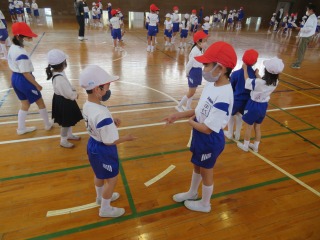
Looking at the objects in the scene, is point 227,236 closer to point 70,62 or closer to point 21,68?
point 21,68

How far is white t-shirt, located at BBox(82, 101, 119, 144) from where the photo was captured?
2020mm

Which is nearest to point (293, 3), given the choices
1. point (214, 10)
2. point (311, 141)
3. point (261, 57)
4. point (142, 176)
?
point (214, 10)

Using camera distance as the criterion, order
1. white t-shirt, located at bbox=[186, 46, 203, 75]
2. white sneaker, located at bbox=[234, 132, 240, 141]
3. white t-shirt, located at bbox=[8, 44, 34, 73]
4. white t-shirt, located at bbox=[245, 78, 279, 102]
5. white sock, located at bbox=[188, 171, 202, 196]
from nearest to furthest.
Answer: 1. white sock, located at bbox=[188, 171, 202, 196]
2. white t-shirt, located at bbox=[245, 78, 279, 102]
3. white t-shirt, located at bbox=[8, 44, 34, 73]
4. white sneaker, located at bbox=[234, 132, 240, 141]
5. white t-shirt, located at bbox=[186, 46, 203, 75]

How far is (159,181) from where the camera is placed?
3.17 meters

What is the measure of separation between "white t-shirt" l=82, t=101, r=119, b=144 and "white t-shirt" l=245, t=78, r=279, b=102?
2314 mm

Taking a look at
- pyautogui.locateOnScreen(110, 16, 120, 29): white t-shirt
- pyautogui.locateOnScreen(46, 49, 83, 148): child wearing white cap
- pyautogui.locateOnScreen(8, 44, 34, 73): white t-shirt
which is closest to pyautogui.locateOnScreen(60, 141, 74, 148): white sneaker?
pyautogui.locateOnScreen(46, 49, 83, 148): child wearing white cap

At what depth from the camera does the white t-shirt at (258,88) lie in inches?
133

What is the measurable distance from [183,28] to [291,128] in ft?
26.4

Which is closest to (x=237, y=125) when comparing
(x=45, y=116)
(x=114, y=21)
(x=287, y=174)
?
(x=287, y=174)

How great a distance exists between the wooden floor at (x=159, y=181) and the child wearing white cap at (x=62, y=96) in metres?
0.49

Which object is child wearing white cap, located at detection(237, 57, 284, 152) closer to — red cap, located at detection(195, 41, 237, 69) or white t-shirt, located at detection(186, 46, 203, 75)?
white t-shirt, located at detection(186, 46, 203, 75)

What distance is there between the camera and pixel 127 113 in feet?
16.1

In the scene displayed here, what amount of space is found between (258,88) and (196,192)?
70.1 inches

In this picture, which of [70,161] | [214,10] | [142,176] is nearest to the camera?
[142,176]
